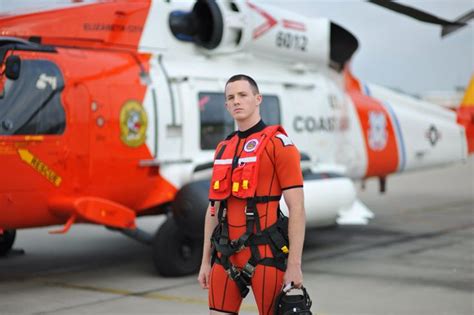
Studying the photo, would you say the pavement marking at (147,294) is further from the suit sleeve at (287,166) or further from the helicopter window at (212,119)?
the suit sleeve at (287,166)

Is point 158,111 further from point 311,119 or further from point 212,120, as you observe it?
point 311,119

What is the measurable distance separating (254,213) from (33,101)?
3416 mm

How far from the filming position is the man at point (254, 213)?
3201 millimetres

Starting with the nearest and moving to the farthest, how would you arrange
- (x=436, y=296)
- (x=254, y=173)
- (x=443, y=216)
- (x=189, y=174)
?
(x=254, y=173), (x=436, y=296), (x=189, y=174), (x=443, y=216)

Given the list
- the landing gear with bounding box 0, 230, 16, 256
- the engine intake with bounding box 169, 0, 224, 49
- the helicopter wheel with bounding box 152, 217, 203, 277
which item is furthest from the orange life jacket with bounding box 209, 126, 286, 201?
the landing gear with bounding box 0, 230, 16, 256

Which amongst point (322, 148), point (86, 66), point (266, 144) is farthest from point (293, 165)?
point (322, 148)

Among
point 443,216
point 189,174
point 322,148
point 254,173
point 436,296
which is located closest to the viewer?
point 254,173

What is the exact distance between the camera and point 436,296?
5.91 metres

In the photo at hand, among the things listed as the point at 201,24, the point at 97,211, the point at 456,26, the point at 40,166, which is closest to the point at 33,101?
the point at 40,166

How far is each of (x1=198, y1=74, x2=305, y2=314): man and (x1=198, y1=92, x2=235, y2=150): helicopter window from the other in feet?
13.0

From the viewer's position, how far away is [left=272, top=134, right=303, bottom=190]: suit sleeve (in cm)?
321

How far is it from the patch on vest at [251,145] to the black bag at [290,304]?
0.67m

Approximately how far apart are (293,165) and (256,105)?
35 centimetres

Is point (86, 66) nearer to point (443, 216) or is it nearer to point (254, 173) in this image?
point (254, 173)
